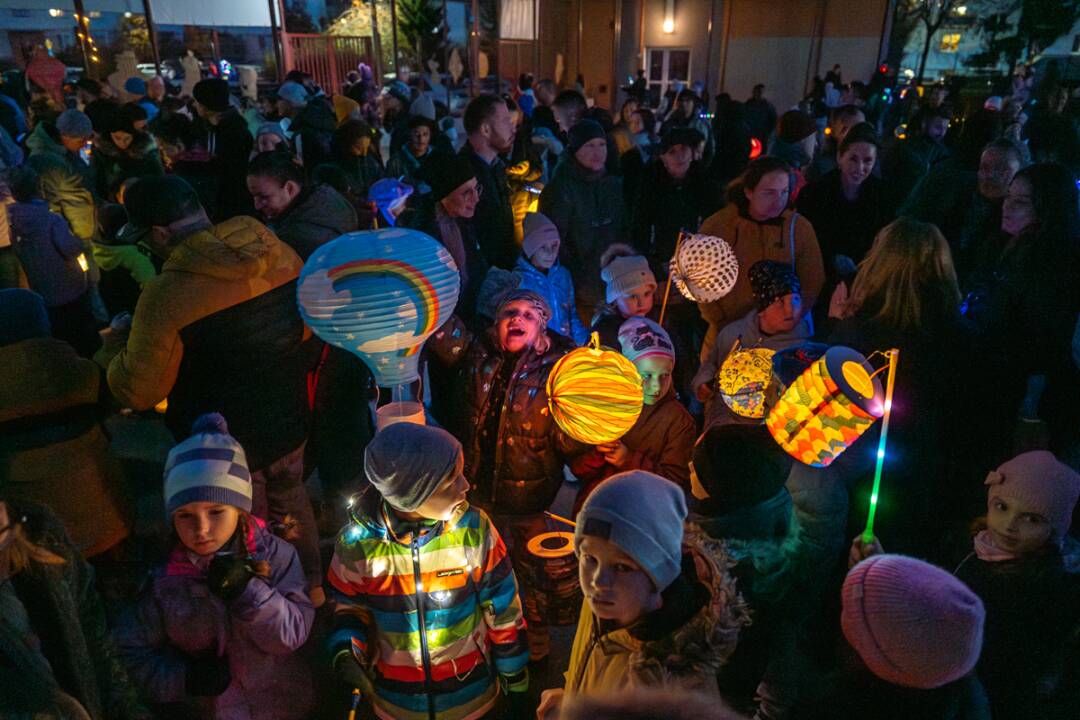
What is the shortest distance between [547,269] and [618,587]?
2934mm

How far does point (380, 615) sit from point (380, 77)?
18466 millimetres

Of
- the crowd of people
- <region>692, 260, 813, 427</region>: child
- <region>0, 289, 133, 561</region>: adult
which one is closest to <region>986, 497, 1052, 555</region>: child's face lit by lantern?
the crowd of people

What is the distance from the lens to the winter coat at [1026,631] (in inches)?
96.0

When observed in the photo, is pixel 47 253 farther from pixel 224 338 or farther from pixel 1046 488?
pixel 1046 488

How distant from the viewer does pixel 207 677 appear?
2.23m

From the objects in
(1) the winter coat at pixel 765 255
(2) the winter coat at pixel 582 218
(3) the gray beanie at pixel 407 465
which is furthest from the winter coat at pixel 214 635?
(2) the winter coat at pixel 582 218

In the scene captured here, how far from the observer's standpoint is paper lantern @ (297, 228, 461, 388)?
245 cm

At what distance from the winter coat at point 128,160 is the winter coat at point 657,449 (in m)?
5.73

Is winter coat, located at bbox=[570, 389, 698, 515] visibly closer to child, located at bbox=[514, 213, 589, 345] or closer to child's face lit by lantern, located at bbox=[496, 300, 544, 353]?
child's face lit by lantern, located at bbox=[496, 300, 544, 353]

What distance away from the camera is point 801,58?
70.6 ft

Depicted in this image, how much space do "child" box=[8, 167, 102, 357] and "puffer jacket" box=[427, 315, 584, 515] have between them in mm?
3127

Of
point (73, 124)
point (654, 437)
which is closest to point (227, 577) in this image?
point (654, 437)

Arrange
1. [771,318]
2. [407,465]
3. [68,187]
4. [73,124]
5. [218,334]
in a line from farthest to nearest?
[73,124] → [68,187] → [771,318] → [218,334] → [407,465]

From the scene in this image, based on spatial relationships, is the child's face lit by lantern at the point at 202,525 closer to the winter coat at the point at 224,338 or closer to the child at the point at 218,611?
the child at the point at 218,611
